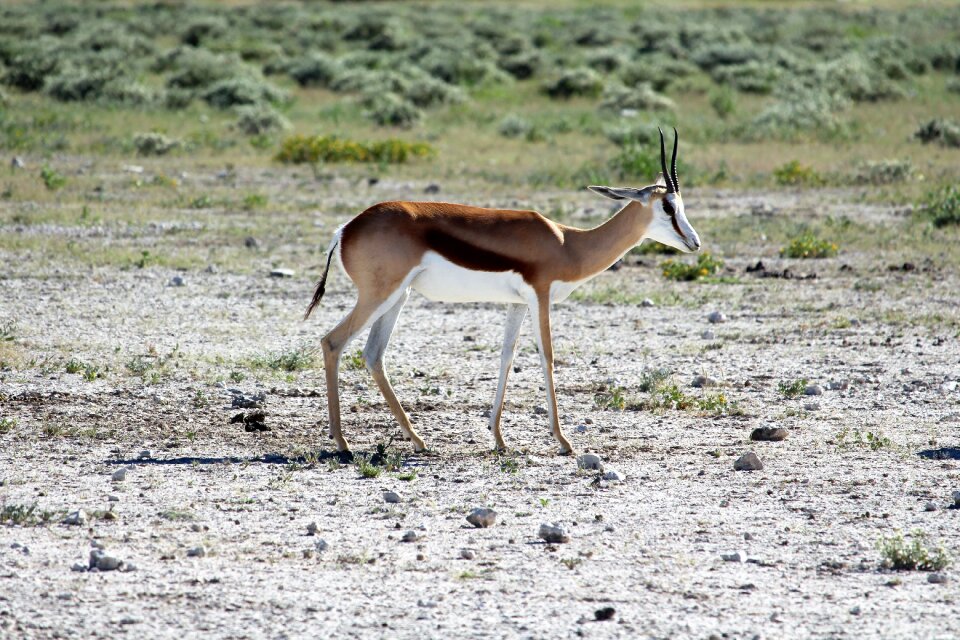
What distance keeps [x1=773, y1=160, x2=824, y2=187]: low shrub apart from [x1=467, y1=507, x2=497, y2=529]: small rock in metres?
15.4

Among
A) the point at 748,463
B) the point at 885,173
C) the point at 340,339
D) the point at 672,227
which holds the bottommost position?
the point at 885,173

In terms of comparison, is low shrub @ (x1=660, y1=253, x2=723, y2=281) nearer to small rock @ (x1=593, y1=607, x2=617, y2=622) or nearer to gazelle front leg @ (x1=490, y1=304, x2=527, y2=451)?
gazelle front leg @ (x1=490, y1=304, x2=527, y2=451)

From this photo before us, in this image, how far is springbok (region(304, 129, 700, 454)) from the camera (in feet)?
26.5

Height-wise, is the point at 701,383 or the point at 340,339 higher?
the point at 340,339

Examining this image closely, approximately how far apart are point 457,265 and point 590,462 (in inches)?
58.4

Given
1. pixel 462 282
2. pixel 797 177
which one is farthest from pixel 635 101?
pixel 462 282

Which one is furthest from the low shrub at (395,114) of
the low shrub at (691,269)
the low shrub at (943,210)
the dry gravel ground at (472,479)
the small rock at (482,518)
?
the small rock at (482,518)

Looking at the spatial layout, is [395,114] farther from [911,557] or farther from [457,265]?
[911,557]

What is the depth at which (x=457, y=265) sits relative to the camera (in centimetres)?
810

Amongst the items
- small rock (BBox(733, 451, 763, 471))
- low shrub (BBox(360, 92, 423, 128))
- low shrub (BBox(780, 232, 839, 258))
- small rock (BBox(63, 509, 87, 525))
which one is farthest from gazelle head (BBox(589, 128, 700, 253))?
low shrub (BBox(360, 92, 423, 128))

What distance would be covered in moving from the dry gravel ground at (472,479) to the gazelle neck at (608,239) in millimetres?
1166

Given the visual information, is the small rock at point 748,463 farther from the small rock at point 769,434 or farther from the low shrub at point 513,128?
the low shrub at point 513,128

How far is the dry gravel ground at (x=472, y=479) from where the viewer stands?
557 cm

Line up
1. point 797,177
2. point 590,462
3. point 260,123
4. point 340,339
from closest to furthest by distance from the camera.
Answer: point 590,462 < point 340,339 < point 797,177 < point 260,123
